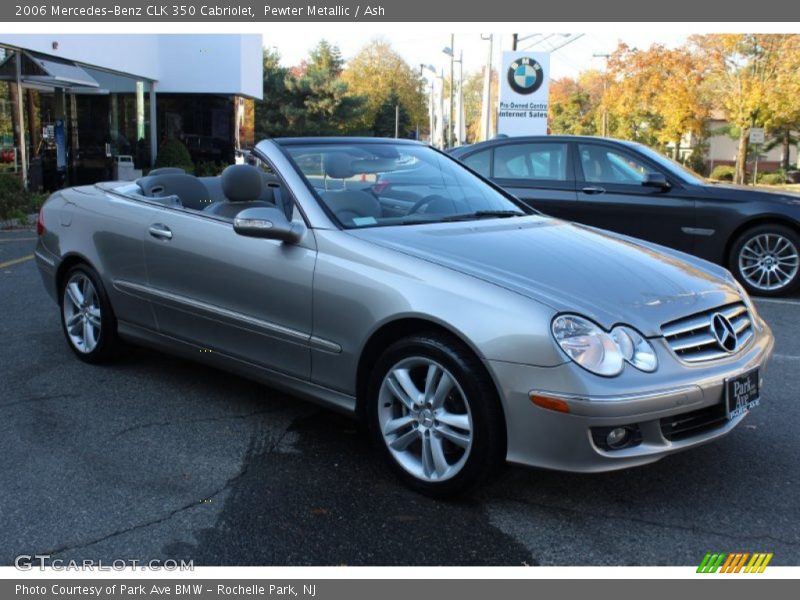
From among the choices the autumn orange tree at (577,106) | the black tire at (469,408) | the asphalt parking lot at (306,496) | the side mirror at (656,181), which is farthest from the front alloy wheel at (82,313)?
the autumn orange tree at (577,106)

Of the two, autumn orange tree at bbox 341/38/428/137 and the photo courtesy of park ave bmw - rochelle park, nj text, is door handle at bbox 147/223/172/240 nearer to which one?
the photo courtesy of park ave bmw - rochelle park, nj text

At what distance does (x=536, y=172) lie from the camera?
8836 mm

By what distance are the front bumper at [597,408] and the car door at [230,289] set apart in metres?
1.17

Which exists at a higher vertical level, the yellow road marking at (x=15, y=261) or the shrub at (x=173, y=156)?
the shrub at (x=173, y=156)

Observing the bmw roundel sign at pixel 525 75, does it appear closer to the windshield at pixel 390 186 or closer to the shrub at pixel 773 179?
the windshield at pixel 390 186

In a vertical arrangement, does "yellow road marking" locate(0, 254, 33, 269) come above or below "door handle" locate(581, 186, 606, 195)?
below

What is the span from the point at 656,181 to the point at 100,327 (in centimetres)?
557

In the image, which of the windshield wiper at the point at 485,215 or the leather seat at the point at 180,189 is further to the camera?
the leather seat at the point at 180,189

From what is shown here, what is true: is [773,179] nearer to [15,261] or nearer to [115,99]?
[115,99]

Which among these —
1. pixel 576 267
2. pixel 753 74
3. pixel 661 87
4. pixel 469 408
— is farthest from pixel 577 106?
pixel 469 408

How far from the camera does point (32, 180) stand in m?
16.3

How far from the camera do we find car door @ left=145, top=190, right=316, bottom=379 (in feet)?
12.5

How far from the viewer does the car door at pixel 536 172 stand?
863 cm

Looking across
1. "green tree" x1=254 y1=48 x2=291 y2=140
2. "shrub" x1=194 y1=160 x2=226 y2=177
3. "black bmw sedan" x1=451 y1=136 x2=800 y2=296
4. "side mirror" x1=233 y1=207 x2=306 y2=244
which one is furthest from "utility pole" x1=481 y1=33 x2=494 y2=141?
"side mirror" x1=233 y1=207 x2=306 y2=244
